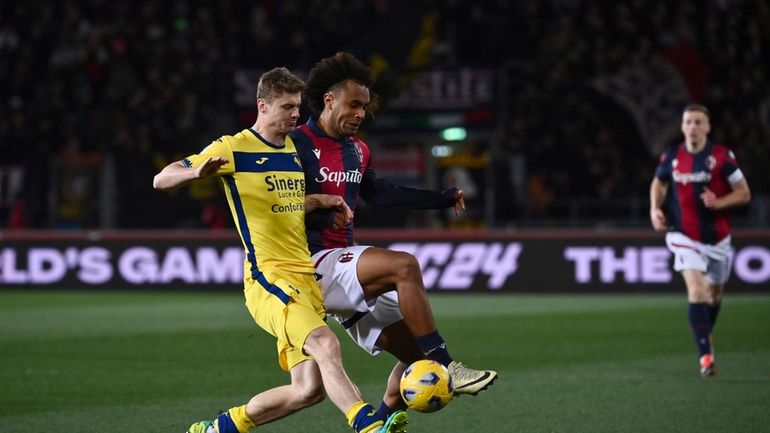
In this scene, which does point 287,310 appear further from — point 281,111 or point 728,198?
point 728,198

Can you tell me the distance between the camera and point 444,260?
809 inches

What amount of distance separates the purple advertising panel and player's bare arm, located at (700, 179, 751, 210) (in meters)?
8.05

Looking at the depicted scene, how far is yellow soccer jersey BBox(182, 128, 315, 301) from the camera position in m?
6.73

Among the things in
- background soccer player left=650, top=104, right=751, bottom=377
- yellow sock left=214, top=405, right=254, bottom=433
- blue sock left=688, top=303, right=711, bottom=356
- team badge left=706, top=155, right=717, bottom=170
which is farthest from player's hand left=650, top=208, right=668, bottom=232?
yellow sock left=214, top=405, right=254, bottom=433

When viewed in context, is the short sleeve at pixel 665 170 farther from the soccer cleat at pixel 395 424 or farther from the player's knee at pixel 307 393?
the soccer cleat at pixel 395 424

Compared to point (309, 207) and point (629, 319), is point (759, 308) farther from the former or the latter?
point (309, 207)

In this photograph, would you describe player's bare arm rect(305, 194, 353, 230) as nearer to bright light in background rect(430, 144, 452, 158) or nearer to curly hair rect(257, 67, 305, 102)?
curly hair rect(257, 67, 305, 102)

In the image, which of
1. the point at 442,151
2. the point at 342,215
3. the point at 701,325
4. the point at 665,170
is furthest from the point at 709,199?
the point at 442,151

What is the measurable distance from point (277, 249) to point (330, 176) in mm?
678

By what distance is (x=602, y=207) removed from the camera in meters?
22.7

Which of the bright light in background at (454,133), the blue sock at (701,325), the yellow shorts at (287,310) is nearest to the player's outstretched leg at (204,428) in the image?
the yellow shorts at (287,310)

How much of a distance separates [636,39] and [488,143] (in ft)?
12.7

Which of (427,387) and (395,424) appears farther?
(427,387)

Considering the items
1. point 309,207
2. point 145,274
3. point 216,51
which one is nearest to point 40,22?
point 216,51
